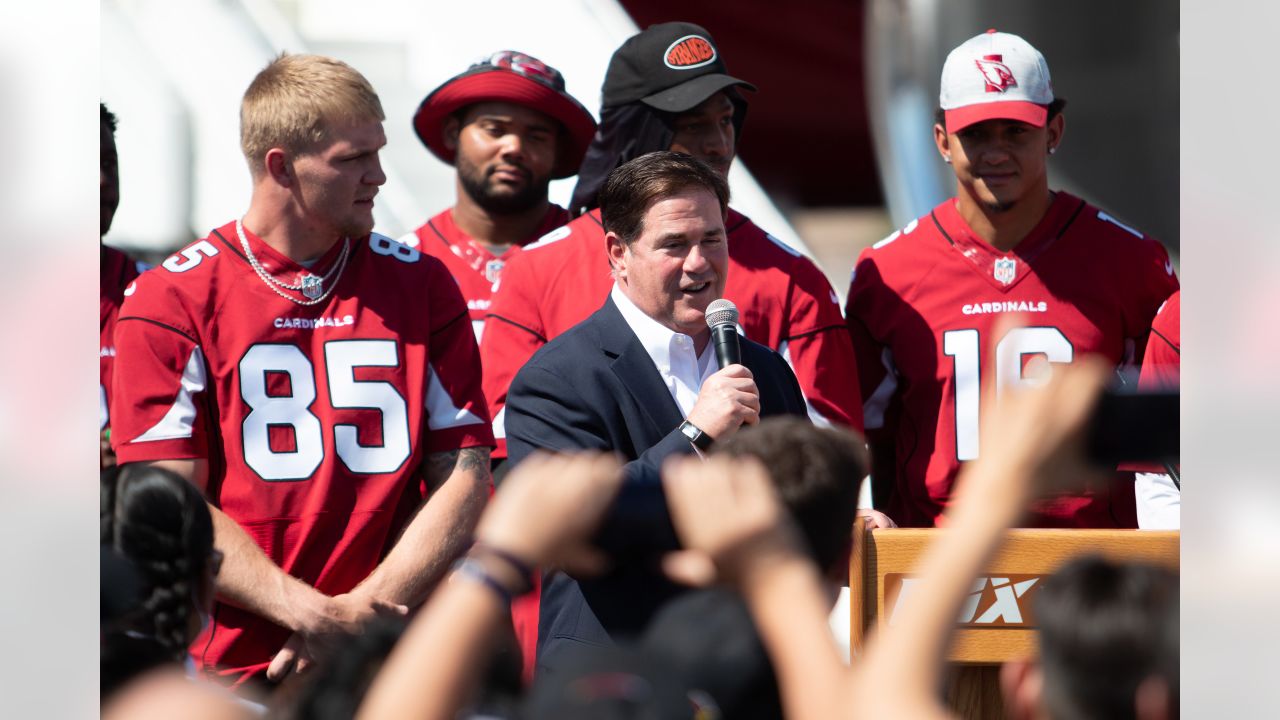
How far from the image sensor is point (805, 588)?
6.14 feet

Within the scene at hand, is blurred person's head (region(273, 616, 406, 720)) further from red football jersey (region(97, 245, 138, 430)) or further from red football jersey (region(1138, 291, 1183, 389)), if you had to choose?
red football jersey (region(97, 245, 138, 430))

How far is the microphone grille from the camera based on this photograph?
10.4 ft

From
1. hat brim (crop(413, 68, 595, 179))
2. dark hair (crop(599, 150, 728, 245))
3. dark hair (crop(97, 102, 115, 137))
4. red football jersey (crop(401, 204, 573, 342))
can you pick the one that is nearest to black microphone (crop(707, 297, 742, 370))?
dark hair (crop(599, 150, 728, 245))

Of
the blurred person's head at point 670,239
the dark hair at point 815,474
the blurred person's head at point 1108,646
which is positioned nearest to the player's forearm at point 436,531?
the blurred person's head at point 670,239

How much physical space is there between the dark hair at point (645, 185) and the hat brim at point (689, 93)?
0.71 meters

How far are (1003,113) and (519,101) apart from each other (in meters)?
1.44

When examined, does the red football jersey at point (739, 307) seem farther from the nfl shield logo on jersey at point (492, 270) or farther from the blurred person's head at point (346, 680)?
the blurred person's head at point (346, 680)

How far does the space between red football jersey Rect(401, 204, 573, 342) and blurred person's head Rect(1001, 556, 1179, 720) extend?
2.77 m

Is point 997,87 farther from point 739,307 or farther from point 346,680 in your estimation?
point 346,680

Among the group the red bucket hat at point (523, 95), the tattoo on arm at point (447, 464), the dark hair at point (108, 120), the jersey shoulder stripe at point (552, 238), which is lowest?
the tattoo on arm at point (447, 464)

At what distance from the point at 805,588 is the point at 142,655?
3.26ft

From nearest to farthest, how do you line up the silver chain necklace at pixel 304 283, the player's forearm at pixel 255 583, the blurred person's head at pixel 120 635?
the blurred person's head at pixel 120 635 < the player's forearm at pixel 255 583 < the silver chain necklace at pixel 304 283

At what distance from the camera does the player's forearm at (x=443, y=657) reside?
1794 mm

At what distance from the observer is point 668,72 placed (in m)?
4.26
